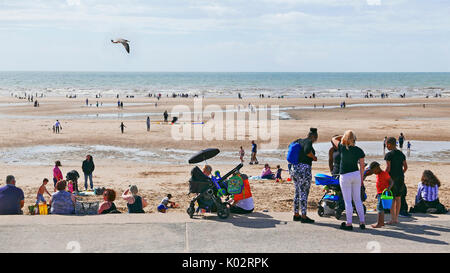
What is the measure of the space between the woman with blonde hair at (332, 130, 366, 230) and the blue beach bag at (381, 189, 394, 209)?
0.67 metres

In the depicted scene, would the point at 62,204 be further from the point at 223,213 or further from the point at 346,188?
the point at 346,188

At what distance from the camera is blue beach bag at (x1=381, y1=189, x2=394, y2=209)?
26.4 ft

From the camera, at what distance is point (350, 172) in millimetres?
7449

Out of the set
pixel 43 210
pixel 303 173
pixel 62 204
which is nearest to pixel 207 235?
pixel 303 173

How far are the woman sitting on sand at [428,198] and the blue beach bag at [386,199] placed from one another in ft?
4.83

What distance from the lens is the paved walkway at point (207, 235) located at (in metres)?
6.61

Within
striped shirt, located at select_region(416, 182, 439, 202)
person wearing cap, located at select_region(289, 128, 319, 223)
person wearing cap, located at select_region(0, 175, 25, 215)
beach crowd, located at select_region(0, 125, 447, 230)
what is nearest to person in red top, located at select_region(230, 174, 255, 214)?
beach crowd, located at select_region(0, 125, 447, 230)

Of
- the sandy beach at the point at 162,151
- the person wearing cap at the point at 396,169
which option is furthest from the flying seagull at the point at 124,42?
the person wearing cap at the point at 396,169

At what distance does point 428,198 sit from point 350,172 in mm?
2808

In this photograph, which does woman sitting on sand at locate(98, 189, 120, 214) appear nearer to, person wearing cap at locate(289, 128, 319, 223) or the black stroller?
the black stroller
